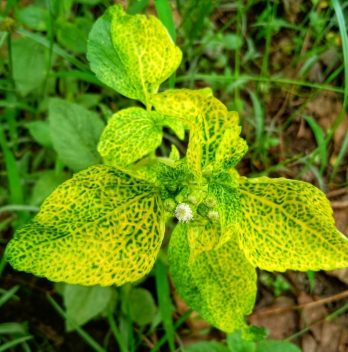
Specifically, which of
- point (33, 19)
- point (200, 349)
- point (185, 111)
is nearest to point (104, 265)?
point (185, 111)

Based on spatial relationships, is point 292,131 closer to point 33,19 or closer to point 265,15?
point 265,15

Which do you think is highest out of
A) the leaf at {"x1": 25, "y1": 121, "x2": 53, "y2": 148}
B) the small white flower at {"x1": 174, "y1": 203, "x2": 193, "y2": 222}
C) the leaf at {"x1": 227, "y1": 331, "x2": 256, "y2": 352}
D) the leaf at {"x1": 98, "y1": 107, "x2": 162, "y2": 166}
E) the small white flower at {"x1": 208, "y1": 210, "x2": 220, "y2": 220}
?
the leaf at {"x1": 98, "y1": 107, "x2": 162, "y2": 166}

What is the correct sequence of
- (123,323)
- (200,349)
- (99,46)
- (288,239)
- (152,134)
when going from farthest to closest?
(123,323) → (200,349) → (99,46) → (152,134) → (288,239)

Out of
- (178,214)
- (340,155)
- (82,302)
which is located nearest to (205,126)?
(178,214)

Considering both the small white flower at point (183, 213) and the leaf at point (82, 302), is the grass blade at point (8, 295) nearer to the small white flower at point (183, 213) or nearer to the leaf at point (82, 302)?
the leaf at point (82, 302)

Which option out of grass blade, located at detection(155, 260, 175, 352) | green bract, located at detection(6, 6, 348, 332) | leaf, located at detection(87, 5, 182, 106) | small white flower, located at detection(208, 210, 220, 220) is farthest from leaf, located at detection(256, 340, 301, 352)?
leaf, located at detection(87, 5, 182, 106)

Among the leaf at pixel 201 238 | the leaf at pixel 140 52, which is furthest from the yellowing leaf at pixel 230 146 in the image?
the leaf at pixel 140 52

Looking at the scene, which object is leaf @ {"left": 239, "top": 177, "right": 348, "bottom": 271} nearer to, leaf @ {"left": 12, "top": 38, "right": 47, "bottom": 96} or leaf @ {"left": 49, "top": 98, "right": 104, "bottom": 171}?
leaf @ {"left": 49, "top": 98, "right": 104, "bottom": 171}
